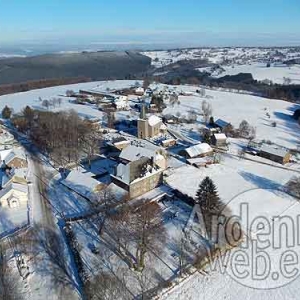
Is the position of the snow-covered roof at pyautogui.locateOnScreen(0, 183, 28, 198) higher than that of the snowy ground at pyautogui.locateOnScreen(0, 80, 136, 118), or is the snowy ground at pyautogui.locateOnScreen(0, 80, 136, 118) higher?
the snow-covered roof at pyautogui.locateOnScreen(0, 183, 28, 198)

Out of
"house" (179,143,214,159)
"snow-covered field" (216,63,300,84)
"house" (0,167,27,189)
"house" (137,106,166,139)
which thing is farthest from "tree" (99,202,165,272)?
"snow-covered field" (216,63,300,84)

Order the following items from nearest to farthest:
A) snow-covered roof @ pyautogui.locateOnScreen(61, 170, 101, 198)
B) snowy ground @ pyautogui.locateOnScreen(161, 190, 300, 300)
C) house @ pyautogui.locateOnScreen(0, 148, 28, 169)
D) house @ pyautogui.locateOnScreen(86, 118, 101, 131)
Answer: snowy ground @ pyautogui.locateOnScreen(161, 190, 300, 300), snow-covered roof @ pyautogui.locateOnScreen(61, 170, 101, 198), house @ pyautogui.locateOnScreen(0, 148, 28, 169), house @ pyautogui.locateOnScreen(86, 118, 101, 131)

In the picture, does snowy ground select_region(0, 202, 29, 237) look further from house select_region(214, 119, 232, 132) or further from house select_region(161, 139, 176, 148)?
house select_region(214, 119, 232, 132)

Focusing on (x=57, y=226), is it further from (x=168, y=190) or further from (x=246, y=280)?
(x=246, y=280)

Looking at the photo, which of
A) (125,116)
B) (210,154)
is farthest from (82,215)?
(125,116)

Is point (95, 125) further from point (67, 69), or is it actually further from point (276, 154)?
point (67, 69)

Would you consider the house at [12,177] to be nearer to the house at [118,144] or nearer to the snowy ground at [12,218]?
the snowy ground at [12,218]
